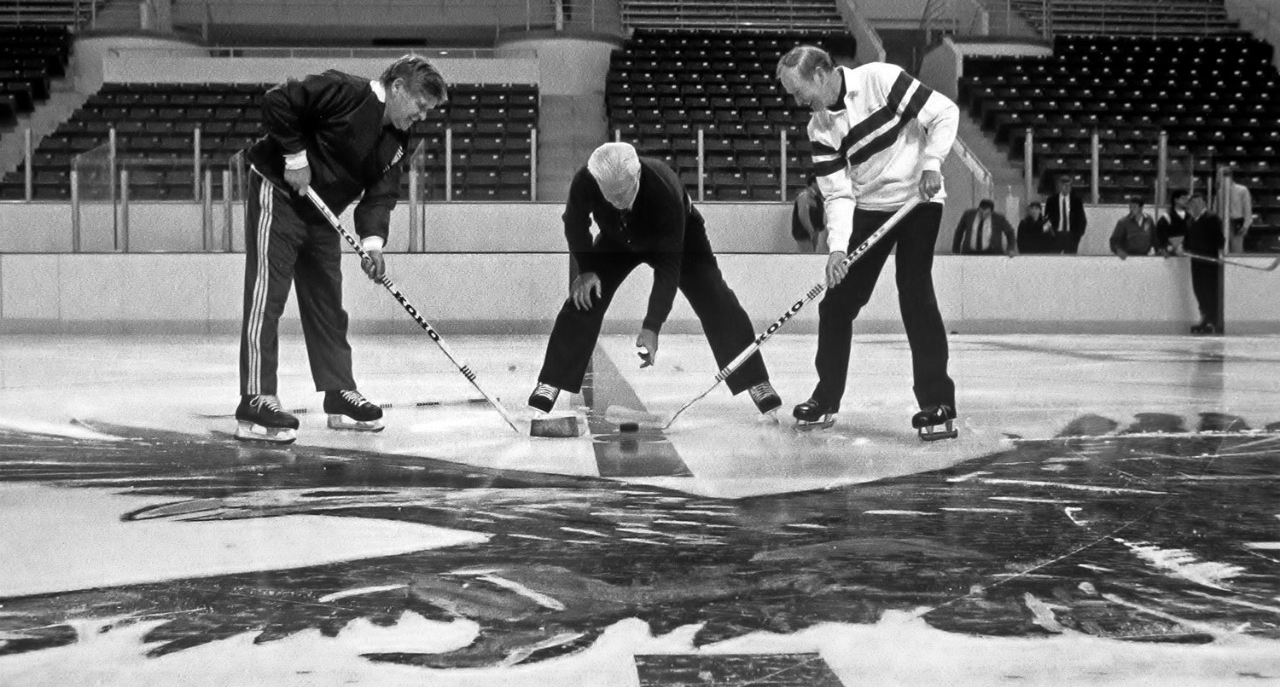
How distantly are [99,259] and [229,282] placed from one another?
3.30ft

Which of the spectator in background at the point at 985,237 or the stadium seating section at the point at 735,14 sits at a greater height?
the stadium seating section at the point at 735,14

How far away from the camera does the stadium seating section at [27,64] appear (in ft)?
53.8

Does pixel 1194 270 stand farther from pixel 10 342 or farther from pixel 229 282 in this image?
pixel 10 342

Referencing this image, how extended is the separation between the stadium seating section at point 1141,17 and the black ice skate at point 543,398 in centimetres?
1702

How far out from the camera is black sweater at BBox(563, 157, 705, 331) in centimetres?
458

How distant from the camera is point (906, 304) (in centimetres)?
446

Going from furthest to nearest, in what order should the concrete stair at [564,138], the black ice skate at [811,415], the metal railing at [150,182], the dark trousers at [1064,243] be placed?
the concrete stair at [564,138], the dark trousers at [1064,243], the metal railing at [150,182], the black ice skate at [811,415]

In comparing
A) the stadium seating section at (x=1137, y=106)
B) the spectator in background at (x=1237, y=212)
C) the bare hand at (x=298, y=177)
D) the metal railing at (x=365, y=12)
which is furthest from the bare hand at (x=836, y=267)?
the metal railing at (x=365, y=12)

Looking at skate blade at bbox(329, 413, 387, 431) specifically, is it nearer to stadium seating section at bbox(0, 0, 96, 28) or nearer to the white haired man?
the white haired man

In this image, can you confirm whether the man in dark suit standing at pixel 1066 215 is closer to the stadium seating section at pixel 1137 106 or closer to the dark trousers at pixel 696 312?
the stadium seating section at pixel 1137 106

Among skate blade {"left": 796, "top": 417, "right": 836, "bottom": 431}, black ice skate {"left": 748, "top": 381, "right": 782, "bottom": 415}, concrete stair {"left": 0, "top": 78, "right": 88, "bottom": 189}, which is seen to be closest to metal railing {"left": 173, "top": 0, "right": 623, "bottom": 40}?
concrete stair {"left": 0, "top": 78, "right": 88, "bottom": 189}

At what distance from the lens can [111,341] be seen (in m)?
9.66

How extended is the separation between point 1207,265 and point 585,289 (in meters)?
8.25

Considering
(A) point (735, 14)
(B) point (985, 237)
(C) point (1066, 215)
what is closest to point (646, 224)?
(B) point (985, 237)
